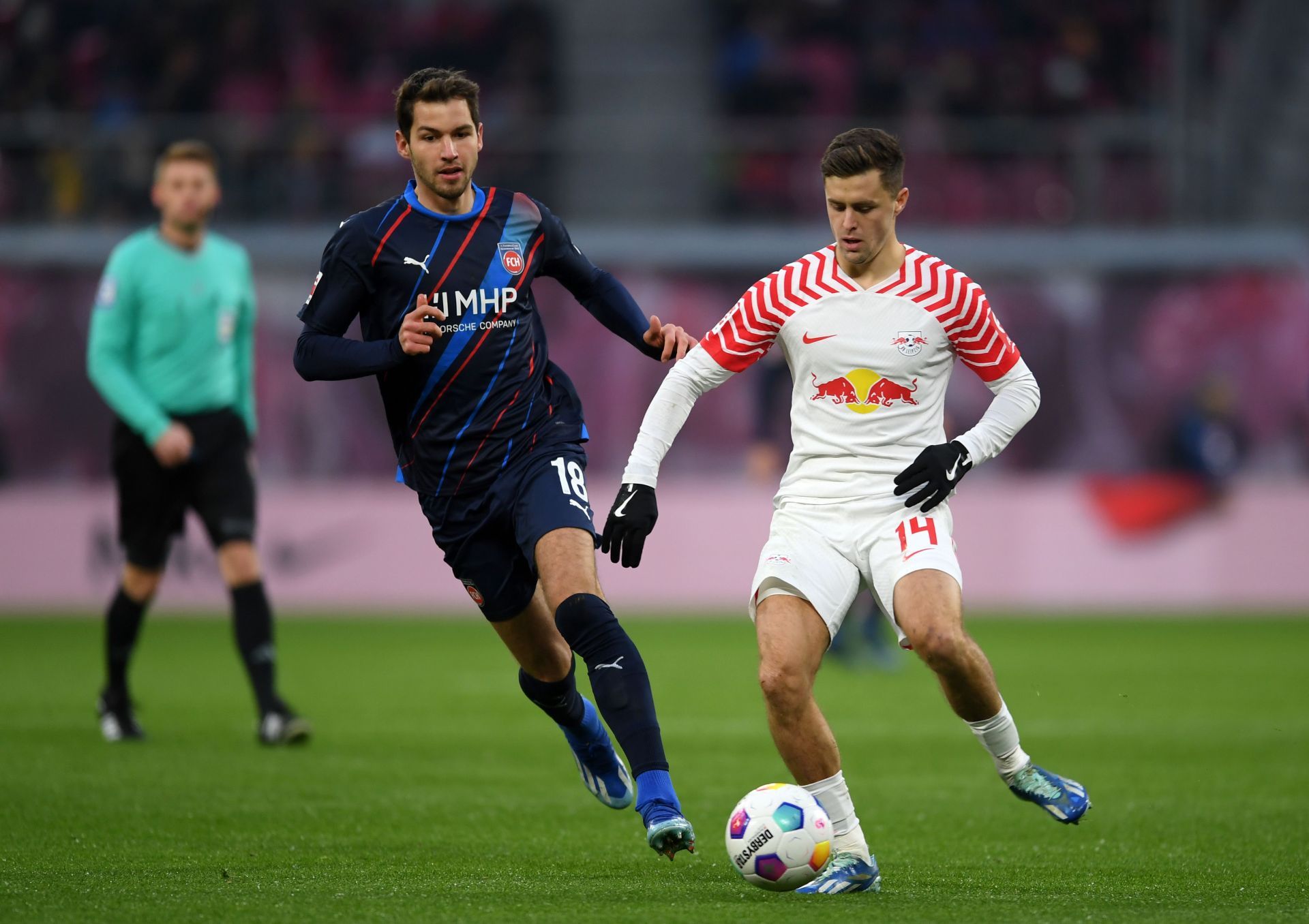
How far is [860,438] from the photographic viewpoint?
550 centimetres

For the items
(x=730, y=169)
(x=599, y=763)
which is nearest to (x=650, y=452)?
(x=599, y=763)

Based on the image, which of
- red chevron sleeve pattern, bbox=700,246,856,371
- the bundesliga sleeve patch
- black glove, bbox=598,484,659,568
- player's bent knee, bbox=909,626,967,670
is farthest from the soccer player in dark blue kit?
the bundesliga sleeve patch

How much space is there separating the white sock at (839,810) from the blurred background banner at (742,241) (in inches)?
477

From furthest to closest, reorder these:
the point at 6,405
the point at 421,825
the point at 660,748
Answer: the point at 6,405 < the point at 421,825 < the point at 660,748

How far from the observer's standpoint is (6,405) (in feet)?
60.8

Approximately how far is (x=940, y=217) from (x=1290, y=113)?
4.77 metres

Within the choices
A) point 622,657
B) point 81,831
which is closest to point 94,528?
point 81,831

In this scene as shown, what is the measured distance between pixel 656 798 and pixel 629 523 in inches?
31.7

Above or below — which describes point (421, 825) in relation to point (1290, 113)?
below

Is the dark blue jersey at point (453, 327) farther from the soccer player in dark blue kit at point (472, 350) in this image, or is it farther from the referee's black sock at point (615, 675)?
the referee's black sock at point (615, 675)

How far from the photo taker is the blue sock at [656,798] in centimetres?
499

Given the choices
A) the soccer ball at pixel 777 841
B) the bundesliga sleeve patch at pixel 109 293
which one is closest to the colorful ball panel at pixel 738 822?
the soccer ball at pixel 777 841

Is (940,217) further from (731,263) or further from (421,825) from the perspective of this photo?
(421,825)

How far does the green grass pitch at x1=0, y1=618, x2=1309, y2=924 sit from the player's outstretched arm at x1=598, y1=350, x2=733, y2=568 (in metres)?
0.97
